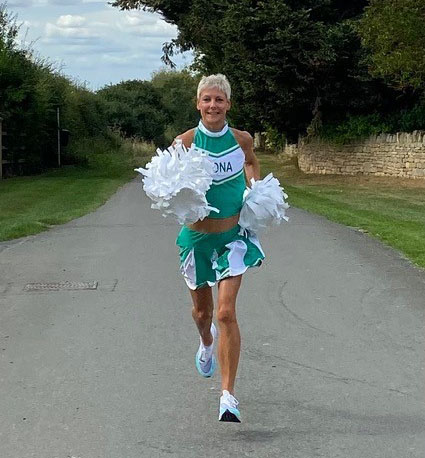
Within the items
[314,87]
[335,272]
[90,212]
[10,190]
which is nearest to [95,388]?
[335,272]

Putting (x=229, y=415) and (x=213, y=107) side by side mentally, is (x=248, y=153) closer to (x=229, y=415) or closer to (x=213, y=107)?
(x=213, y=107)

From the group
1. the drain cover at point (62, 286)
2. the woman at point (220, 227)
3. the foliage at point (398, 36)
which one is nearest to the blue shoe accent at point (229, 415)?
the woman at point (220, 227)

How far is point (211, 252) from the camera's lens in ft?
18.7

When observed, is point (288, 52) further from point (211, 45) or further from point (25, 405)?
point (25, 405)

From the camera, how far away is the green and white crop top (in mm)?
5617

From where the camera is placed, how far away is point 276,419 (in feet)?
17.9

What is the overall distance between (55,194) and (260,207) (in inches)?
796

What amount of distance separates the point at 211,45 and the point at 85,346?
2984cm

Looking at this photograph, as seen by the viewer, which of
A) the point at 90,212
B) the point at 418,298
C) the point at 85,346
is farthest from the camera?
the point at 90,212

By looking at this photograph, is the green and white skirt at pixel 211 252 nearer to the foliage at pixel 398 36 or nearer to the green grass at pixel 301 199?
the green grass at pixel 301 199

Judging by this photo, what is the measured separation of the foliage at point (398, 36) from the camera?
22344 millimetres

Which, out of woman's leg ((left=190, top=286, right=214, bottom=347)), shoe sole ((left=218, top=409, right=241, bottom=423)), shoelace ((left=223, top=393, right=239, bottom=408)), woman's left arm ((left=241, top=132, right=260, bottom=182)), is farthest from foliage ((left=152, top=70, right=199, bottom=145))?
shoe sole ((left=218, top=409, right=241, bottom=423))

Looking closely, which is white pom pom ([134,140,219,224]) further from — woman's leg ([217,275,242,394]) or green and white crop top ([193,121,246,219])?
woman's leg ([217,275,242,394])

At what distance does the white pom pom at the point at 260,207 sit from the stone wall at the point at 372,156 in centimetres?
2546
